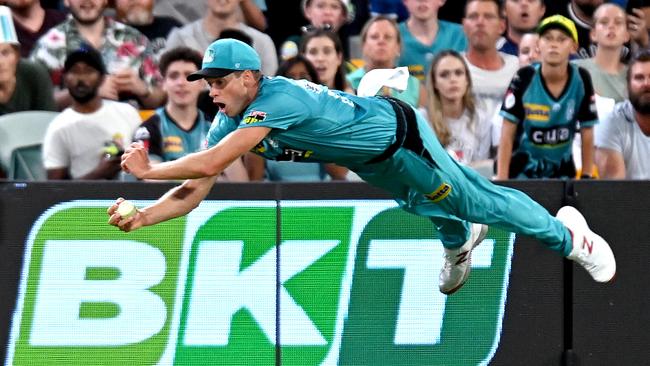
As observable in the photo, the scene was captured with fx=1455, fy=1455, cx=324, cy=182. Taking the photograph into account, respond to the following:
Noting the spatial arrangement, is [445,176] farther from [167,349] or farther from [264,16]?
[264,16]

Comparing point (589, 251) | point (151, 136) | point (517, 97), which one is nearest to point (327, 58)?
point (517, 97)

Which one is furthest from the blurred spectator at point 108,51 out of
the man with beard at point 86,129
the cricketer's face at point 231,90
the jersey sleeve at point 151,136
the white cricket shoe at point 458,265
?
the cricketer's face at point 231,90

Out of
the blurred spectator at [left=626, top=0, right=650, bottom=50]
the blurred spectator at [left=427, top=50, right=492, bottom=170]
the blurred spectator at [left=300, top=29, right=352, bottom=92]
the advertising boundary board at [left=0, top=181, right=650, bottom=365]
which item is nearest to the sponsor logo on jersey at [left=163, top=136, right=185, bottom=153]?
the blurred spectator at [left=300, top=29, right=352, bottom=92]

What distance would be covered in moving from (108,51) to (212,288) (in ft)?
10.1

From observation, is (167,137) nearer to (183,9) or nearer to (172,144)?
(172,144)

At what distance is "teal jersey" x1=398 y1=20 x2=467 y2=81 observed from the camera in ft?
40.8

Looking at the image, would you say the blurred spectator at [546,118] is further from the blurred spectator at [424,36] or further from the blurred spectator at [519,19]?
the blurred spectator at [519,19]

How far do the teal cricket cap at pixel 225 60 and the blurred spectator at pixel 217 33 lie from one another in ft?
13.5

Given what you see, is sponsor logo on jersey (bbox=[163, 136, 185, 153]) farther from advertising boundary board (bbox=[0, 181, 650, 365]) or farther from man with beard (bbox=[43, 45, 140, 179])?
advertising boundary board (bbox=[0, 181, 650, 365])

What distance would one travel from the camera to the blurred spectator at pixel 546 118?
11078mm

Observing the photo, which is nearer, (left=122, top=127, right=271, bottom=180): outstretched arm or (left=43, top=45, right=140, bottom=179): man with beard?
(left=122, top=127, right=271, bottom=180): outstretched arm

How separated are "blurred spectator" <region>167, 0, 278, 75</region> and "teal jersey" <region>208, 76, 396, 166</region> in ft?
12.1

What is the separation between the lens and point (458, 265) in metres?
9.38

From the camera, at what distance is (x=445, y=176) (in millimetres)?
8883
